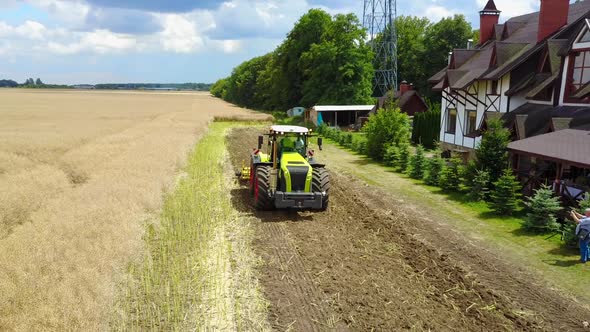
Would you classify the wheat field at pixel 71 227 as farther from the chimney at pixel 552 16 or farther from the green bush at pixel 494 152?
the chimney at pixel 552 16

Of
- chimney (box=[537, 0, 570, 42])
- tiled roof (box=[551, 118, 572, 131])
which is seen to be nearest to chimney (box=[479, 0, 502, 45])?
chimney (box=[537, 0, 570, 42])

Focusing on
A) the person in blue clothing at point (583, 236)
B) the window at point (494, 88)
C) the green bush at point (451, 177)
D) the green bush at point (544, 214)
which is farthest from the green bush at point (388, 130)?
the person in blue clothing at point (583, 236)

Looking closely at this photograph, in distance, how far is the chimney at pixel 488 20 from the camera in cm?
2970

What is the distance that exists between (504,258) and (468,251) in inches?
31.4

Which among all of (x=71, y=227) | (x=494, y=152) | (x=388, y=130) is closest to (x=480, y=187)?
(x=494, y=152)

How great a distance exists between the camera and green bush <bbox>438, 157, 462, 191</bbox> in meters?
17.6

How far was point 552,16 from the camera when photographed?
21.5 meters

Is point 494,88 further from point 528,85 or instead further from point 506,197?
point 506,197

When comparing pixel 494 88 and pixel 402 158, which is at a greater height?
pixel 494 88

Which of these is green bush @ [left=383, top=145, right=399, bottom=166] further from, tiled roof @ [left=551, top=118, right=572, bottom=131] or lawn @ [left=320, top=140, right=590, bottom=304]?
tiled roof @ [left=551, top=118, right=572, bottom=131]

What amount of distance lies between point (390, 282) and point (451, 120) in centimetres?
2081

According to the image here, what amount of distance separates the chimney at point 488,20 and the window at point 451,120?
5754mm

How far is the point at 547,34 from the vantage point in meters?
21.7

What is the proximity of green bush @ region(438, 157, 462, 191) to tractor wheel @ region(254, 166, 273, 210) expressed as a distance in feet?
25.7
